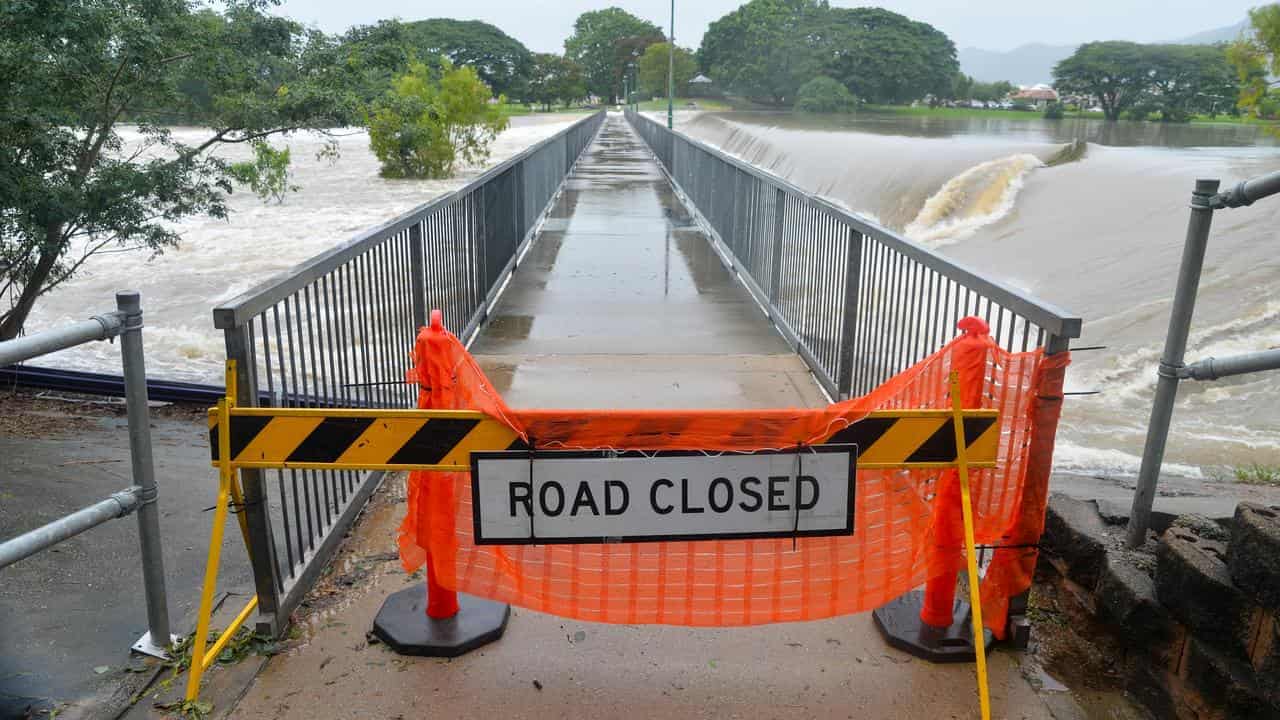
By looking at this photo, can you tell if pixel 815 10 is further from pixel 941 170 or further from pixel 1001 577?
pixel 1001 577

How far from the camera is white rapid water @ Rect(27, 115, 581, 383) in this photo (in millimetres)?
12766

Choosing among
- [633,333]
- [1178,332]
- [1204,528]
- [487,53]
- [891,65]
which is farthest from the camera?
[487,53]

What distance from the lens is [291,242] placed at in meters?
24.1

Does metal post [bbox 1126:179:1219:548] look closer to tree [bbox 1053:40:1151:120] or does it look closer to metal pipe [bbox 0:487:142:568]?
metal pipe [bbox 0:487:142:568]

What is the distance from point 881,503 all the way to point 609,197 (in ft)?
54.3

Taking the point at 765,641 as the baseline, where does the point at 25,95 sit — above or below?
above

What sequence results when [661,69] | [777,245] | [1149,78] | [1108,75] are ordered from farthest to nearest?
[661,69], [1108,75], [1149,78], [777,245]

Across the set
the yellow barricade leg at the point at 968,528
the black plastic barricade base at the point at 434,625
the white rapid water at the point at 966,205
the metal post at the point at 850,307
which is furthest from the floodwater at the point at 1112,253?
the black plastic barricade base at the point at 434,625

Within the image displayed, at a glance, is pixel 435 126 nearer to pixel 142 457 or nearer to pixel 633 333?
pixel 633 333

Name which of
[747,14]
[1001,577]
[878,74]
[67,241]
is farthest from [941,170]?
[747,14]

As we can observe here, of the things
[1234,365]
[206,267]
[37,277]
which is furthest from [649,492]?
[206,267]

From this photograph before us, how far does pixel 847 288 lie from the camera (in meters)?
5.97

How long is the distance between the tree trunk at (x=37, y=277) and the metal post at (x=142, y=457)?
7.44 meters

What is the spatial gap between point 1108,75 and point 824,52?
38.5m
